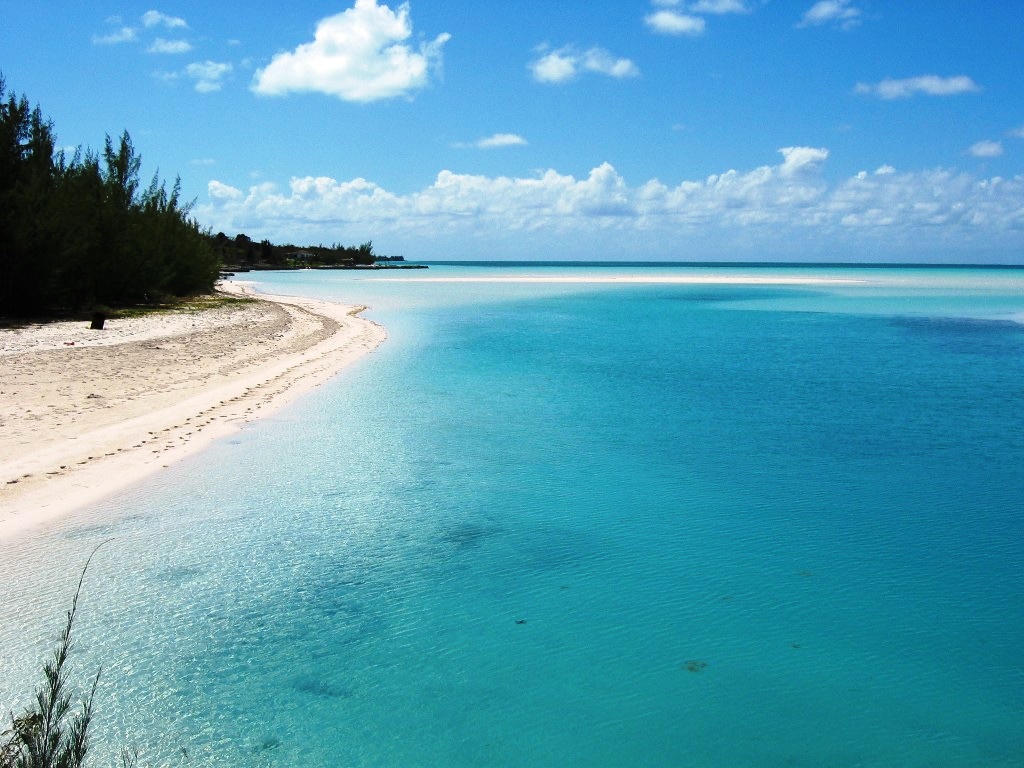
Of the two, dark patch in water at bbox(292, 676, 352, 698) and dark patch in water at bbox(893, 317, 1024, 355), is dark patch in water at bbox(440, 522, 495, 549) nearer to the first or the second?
dark patch in water at bbox(292, 676, 352, 698)

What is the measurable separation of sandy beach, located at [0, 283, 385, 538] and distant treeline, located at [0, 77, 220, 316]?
7.98 feet

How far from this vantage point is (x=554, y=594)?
6941 millimetres

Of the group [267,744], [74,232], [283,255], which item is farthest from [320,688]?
[283,255]

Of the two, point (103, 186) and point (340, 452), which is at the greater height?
point (103, 186)

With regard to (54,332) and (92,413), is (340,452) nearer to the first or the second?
(92,413)

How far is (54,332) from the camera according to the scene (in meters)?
21.5

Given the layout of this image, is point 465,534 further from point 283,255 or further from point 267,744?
point 283,255

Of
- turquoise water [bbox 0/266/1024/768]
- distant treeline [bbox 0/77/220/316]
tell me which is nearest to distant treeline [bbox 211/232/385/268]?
distant treeline [bbox 0/77/220/316]

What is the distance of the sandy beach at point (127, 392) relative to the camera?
9.39 meters

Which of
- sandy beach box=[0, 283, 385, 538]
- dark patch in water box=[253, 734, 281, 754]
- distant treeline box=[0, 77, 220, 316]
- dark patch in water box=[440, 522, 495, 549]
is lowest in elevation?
dark patch in water box=[253, 734, 281, 754]

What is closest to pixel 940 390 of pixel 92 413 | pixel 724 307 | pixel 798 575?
pixel 798 575

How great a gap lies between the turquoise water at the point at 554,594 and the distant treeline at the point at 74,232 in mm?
15242

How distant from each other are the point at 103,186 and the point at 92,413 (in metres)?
21.3

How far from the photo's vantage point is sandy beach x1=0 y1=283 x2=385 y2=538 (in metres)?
9.39
